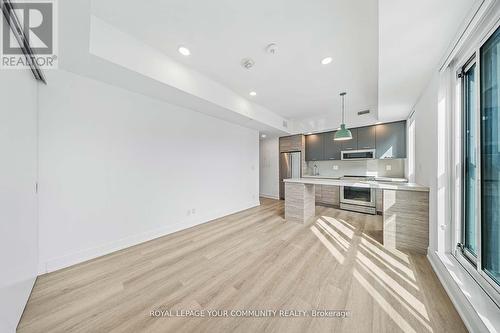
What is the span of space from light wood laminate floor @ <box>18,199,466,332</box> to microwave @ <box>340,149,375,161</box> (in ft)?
8.24

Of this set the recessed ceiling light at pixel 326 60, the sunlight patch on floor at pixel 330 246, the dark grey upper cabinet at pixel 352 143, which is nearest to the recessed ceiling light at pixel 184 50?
the recessed ceiling light at pixel 326 60

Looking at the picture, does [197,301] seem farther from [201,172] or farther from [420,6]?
[420,6]

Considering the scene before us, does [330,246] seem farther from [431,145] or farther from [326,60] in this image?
[326,60]

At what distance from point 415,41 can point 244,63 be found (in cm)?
188

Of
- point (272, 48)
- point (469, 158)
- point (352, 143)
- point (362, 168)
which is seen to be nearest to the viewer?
point (469, 158)

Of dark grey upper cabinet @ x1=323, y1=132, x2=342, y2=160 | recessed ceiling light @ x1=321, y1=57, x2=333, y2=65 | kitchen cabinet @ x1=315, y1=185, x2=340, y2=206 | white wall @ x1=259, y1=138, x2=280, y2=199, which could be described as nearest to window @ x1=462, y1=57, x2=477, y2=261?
recessed ceiling light @ x1=321, y1=57, x2=333, y2=65

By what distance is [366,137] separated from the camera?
4539 millimetres

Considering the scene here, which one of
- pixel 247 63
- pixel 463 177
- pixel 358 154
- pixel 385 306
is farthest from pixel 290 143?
pixel 385 306

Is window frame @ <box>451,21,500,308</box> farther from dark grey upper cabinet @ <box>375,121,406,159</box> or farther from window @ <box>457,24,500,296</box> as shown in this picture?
dark grey upper cabinet @ <box>375,121,406,159</box>

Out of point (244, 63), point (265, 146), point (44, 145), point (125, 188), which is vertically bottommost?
point (125, 188)

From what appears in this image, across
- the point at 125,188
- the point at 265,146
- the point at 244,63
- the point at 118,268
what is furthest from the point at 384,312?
the point at 265,146

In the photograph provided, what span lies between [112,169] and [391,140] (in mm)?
5901

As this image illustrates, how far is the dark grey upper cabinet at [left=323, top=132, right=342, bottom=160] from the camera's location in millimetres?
4987

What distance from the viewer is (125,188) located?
8.45ft
